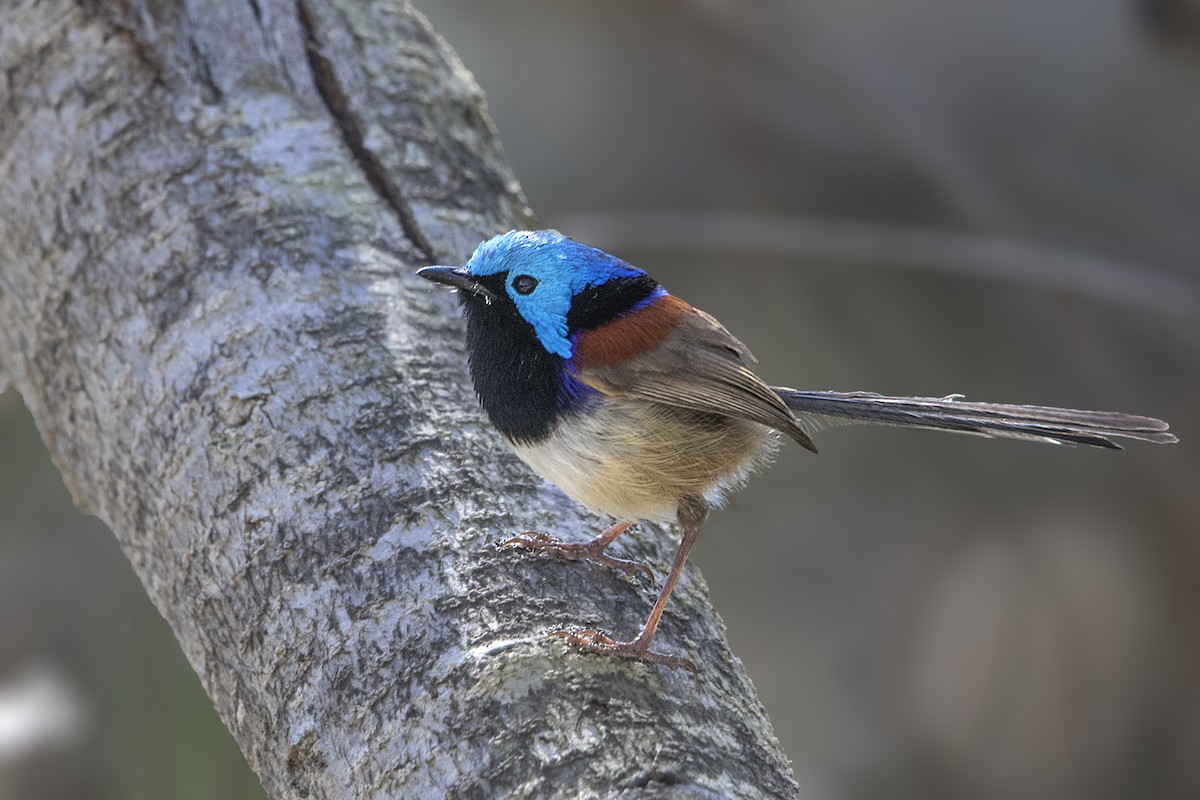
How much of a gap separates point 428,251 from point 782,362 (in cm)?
408

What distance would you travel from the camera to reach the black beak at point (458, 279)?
7.38ft

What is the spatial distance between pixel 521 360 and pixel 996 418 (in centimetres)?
101

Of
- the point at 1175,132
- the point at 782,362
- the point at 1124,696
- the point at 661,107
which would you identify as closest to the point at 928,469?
the point at 782,362

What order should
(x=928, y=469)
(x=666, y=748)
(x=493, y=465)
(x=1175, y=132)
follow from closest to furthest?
(x=666, y=748) → (x=493, y=465) → (x=1175, y=132) → (x=928, y=469)

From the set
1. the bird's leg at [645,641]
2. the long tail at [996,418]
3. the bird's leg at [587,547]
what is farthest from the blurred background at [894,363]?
the bird's leg at [645,641]

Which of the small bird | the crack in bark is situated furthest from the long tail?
the crack in bark

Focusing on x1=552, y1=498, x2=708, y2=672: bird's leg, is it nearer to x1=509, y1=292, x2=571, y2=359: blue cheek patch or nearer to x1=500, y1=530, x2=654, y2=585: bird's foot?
x1=500, y1=530, x2=654, y2=585: bird's foot

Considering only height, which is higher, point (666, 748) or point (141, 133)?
point (141, 133)

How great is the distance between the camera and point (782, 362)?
21.0 feet

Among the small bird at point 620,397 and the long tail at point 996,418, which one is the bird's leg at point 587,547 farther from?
the long tail at point 996,418

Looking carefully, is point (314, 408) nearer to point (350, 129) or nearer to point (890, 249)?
point (350, 129)

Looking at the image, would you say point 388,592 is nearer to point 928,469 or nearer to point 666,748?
point 666,748

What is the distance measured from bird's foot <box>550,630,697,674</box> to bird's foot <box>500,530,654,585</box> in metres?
0.22

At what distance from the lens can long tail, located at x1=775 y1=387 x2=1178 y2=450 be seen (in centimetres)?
220
